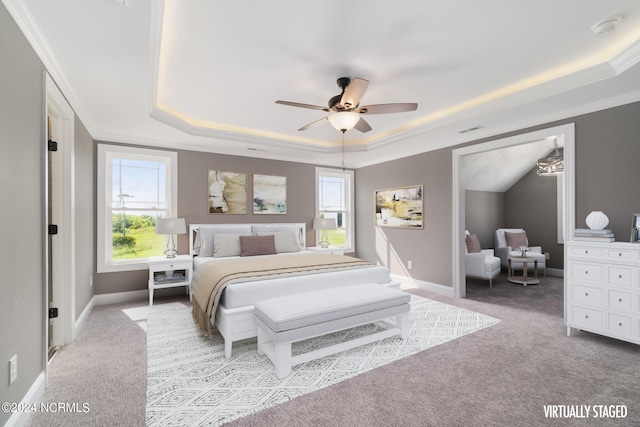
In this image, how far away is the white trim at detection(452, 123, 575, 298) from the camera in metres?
3.42

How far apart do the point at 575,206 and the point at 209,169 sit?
5.12 m

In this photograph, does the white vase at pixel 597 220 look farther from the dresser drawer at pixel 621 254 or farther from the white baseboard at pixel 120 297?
the white baseboard at pixel 120 297

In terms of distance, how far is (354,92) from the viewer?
8.93ft

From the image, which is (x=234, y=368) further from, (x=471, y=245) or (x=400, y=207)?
(x=471, y=245)

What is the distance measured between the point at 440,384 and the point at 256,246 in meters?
3.10

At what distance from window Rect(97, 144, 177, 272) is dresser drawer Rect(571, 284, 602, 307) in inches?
209

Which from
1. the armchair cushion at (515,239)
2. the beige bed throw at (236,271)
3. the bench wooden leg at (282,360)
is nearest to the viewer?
the bench wooden leg at (282,360)

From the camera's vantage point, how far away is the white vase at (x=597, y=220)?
3.00 meters

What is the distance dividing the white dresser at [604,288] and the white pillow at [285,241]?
3583 millimetres

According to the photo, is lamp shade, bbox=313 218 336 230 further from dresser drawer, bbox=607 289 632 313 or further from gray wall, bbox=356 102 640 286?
dresser drawer, bbox=607 289 632 313

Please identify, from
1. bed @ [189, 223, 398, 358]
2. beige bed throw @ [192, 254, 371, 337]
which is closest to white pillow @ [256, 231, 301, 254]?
bed @ [189, 223, 398, 358]

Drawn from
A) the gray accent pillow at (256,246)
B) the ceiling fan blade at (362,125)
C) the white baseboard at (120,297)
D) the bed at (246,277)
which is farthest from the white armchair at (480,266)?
the white baseboard at (120,297)

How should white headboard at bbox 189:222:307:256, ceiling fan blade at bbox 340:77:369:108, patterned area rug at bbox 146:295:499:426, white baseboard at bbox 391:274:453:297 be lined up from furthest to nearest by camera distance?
white headboard at bbox 189:222:307:256 → white baseboard at bbox 391:274:453:297 → ceiling fan blade at bbox 340:77:369:108 → patterned area rug at bbox 146:295:499:426

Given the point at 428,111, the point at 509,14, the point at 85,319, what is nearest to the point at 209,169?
the point at 85,319
